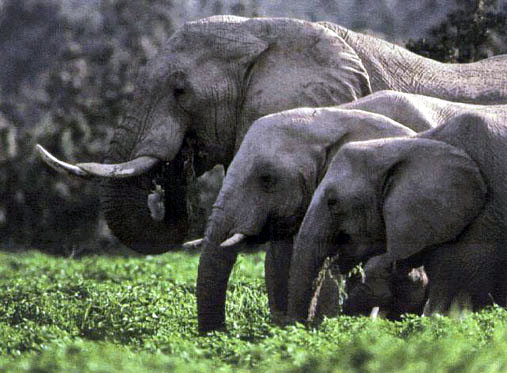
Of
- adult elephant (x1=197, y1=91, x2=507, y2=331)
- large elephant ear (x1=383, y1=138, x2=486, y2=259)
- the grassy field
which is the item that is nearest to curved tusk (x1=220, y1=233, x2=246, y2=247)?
adult elephant (x1=197, y1=91, x2=507, y2=331)

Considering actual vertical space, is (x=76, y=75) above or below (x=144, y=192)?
below

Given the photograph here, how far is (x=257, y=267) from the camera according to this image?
1457 cm

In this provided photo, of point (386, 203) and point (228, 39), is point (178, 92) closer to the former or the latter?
point (228, 39)

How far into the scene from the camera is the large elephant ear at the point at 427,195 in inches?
306

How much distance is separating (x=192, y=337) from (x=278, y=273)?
1.94 metres

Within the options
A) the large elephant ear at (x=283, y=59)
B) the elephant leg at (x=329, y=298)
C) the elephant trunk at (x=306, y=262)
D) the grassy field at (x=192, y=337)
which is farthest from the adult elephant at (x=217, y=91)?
the elephant trunk at (x=306, y=262)

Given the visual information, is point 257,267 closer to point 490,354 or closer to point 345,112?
point 345,112

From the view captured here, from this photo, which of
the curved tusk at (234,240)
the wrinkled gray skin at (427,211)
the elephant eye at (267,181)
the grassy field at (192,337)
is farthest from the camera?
the elephant eye at (267,181)

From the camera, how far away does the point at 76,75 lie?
23.2m

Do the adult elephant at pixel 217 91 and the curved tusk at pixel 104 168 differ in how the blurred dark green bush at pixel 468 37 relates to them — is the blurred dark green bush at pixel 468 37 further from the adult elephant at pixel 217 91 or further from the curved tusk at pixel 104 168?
the curved tusk at pixel 104 168

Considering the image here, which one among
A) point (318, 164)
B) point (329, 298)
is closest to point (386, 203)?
point (318, 164)

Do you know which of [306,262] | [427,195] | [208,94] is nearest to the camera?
[427,195]

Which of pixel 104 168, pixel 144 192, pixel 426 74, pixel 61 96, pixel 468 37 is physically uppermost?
pixel 426 74

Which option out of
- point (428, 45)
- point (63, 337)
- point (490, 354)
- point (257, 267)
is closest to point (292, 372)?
point (490, 354)
